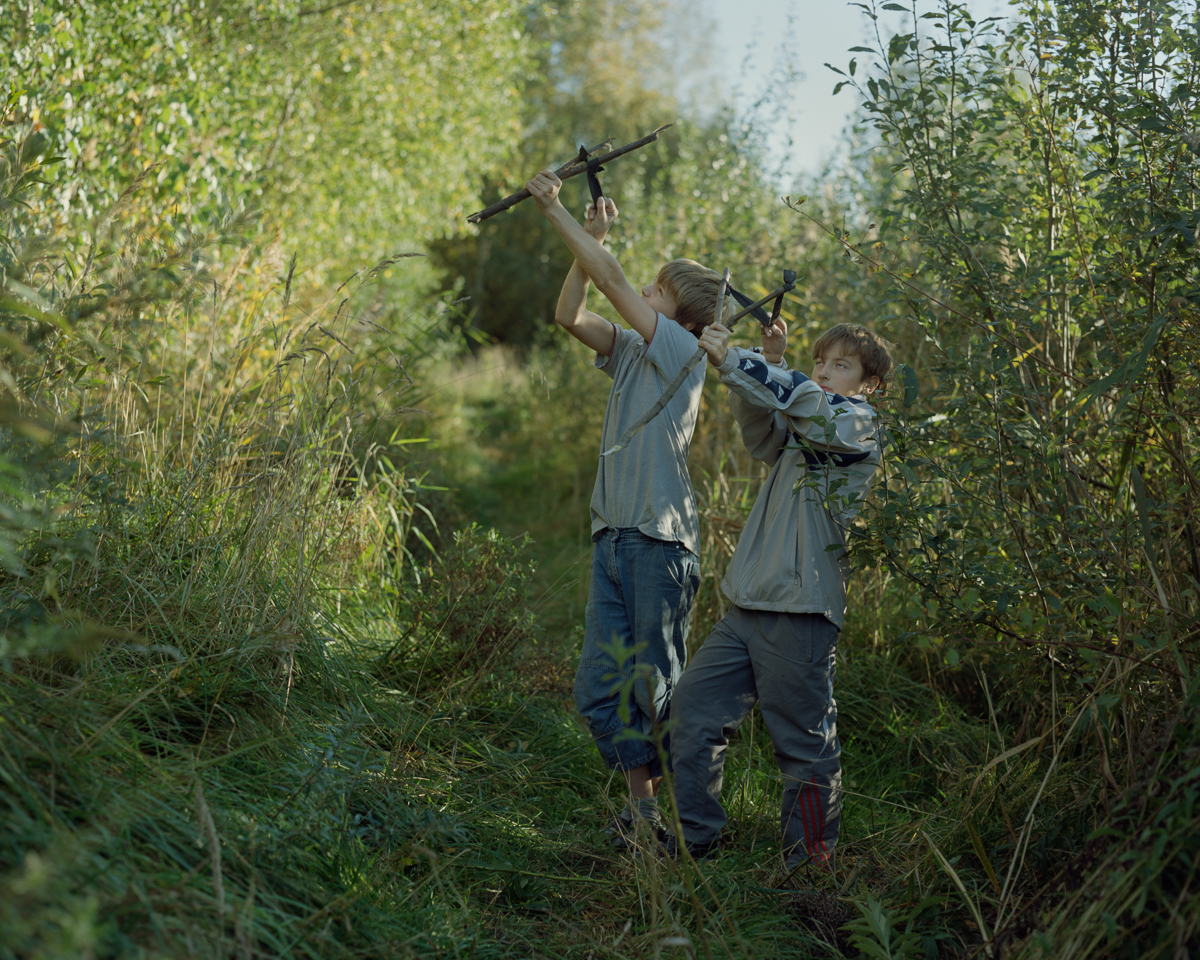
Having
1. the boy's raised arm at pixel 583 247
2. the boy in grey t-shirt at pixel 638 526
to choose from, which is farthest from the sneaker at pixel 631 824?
the boy's raised arm at pixel 583 247

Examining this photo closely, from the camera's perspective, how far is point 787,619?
273 cm

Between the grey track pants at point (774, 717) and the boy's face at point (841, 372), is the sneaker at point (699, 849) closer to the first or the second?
the grey track pants at point (774, 717)

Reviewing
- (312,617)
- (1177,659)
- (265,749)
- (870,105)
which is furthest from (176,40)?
(1177,659)

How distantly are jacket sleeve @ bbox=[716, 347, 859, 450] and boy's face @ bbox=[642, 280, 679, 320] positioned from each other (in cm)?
39

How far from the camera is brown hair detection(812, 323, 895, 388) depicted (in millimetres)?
2982

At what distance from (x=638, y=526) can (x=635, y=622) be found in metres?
0.30

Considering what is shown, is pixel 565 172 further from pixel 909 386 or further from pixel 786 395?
pixel 909 386

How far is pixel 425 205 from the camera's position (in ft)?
30.5

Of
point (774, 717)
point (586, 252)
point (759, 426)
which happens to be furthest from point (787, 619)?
point (586, 252)

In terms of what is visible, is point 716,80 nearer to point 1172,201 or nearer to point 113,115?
point 113,115

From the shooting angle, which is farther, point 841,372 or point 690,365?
point 841,372

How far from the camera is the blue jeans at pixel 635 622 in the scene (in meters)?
2.83

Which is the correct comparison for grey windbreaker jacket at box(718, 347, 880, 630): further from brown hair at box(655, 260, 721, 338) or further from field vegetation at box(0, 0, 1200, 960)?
brown hair at box(655, 260, 721, 338)

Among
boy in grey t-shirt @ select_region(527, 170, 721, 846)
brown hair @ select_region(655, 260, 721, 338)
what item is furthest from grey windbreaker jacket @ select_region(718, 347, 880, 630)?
brown hair @ select_region(655, 260, 721, 338)
